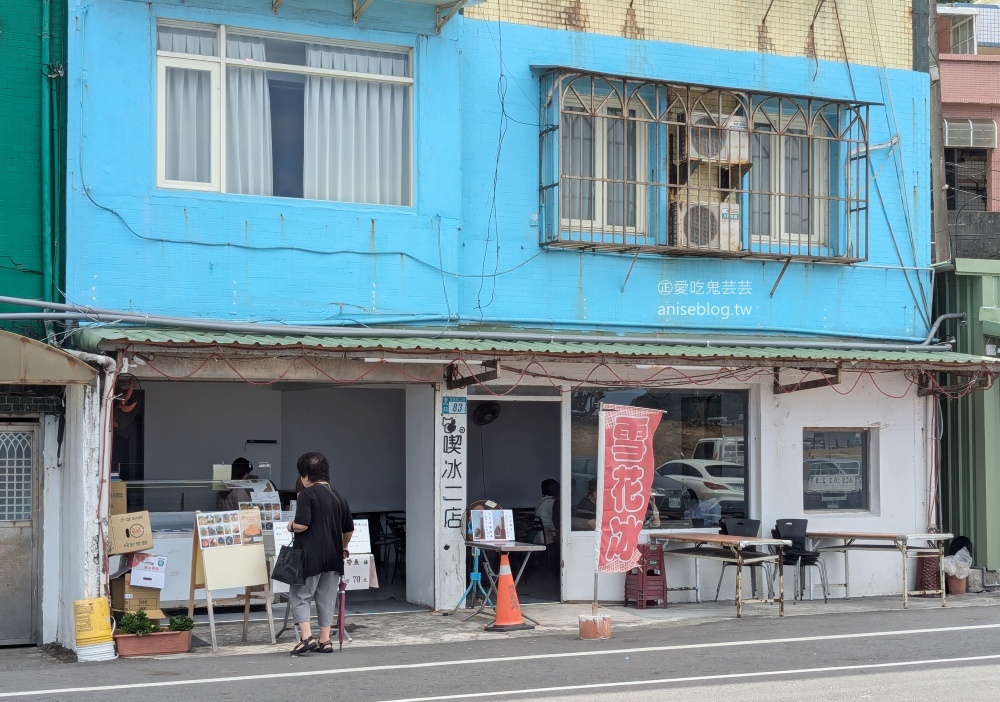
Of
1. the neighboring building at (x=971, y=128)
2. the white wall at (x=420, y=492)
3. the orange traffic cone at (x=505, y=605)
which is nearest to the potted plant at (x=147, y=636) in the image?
the orange traffic cone at (x=505, y=605)

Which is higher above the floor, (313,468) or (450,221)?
(450,221)

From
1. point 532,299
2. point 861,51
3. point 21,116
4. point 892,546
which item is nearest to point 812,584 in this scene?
point 892,546

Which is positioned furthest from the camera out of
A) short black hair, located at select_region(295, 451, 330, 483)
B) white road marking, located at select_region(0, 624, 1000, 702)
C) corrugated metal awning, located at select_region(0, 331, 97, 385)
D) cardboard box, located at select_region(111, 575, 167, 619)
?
cardboard box, located at select_region(111, 575, 167, 619)

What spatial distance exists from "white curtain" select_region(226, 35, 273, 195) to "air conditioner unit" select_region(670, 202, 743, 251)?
4882mm

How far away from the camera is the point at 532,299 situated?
46.3 ft

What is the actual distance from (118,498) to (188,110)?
4.01m

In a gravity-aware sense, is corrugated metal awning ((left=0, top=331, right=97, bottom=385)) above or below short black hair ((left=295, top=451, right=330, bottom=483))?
above

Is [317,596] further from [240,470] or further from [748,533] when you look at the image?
[748,533]

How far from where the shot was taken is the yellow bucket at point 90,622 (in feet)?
35.4

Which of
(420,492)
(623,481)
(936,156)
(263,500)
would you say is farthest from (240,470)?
(936,156)

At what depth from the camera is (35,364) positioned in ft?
34.6

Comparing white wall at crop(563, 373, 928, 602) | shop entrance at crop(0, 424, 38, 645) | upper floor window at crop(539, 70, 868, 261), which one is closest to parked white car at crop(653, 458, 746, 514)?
white wall at crop(563, 373, 928, 602)

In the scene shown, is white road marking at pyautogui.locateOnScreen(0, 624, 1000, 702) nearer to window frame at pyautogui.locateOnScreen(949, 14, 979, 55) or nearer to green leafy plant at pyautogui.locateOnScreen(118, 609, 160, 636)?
green leafy plant at pyautogui.locateOnScreen(118, 609, 160, 636)

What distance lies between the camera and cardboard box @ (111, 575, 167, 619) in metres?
11.7
